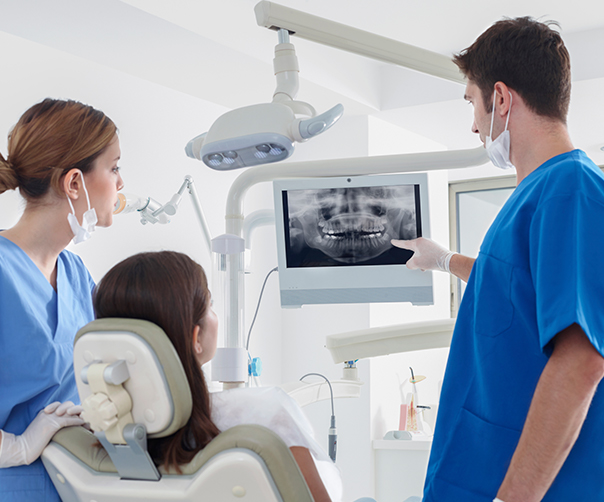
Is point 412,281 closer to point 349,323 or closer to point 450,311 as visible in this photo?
point 349,323

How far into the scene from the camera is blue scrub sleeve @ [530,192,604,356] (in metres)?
0.89

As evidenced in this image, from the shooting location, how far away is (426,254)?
1680 millimetres

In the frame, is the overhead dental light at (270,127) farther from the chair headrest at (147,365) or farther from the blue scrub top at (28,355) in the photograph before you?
the chair headrest at (147,365)

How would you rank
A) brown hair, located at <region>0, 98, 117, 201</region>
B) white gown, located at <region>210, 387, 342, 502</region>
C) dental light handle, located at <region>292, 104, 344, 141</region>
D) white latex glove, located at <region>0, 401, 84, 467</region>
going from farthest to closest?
dental light handle, located at <region>292, 104, 344, 141</region>
brown hair, located at <region>0, 98, 117, 201</region>
white latex glove, located at <region>0, 401, 84, 467</region>
white gown, located at <region>210, 387, 342, 502</region>

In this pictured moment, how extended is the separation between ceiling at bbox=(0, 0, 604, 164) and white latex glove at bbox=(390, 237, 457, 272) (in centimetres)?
94

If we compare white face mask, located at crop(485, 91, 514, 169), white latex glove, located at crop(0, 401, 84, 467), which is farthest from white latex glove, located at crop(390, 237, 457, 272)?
white latex glove, located at crop(0, 401, 84, 467)

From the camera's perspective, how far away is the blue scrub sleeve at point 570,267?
0.89m

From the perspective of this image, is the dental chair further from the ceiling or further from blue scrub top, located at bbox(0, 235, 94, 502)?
the ceiling

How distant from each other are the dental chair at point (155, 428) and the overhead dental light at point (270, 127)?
673 millimetres

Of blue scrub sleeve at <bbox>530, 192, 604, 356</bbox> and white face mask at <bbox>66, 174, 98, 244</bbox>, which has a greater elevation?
white face mask at <bbox>66, 174, 98, 244</bbox>

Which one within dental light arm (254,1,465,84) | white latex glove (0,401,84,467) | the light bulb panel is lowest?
white latex glove (0,401,84,467)

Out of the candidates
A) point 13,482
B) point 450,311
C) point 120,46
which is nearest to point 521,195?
point 13,482

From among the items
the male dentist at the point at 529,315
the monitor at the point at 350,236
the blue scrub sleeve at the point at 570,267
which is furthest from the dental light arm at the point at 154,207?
the blue scrub sleeve at the point at 570,267

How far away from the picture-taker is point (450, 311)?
172 inches
